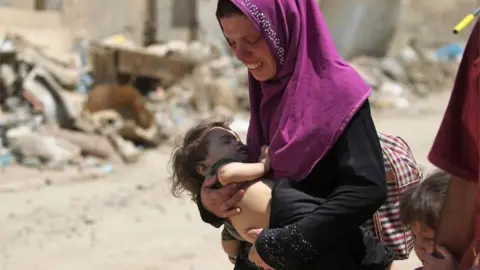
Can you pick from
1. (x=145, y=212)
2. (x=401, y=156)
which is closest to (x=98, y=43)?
(x=145, y=212)

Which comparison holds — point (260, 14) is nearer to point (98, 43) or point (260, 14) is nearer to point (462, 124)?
point (462, 124)

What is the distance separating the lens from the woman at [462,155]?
148 centimetres

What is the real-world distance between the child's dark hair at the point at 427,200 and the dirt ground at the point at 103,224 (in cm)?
167

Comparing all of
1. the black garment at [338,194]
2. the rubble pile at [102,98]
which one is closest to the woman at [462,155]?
the black garment at [338,194]

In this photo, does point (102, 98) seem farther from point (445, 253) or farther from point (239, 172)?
point (445, 253)

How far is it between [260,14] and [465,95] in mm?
599

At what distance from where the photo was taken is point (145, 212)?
16.2 ft

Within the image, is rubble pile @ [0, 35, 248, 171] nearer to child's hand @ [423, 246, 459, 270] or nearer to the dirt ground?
the dirt ground

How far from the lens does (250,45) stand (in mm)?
1908

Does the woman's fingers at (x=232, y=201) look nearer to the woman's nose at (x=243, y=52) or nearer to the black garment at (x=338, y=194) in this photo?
the black garment at (x=338, y=194)

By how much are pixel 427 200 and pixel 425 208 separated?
0.08ft

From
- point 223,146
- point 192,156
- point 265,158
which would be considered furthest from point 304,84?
point 192,156

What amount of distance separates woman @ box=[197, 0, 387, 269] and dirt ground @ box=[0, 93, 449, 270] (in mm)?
1930

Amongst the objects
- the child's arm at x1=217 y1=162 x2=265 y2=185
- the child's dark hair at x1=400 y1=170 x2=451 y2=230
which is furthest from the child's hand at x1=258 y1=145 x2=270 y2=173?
the child's dark hair at x1=400 y1=170 x2=451 y2=230
